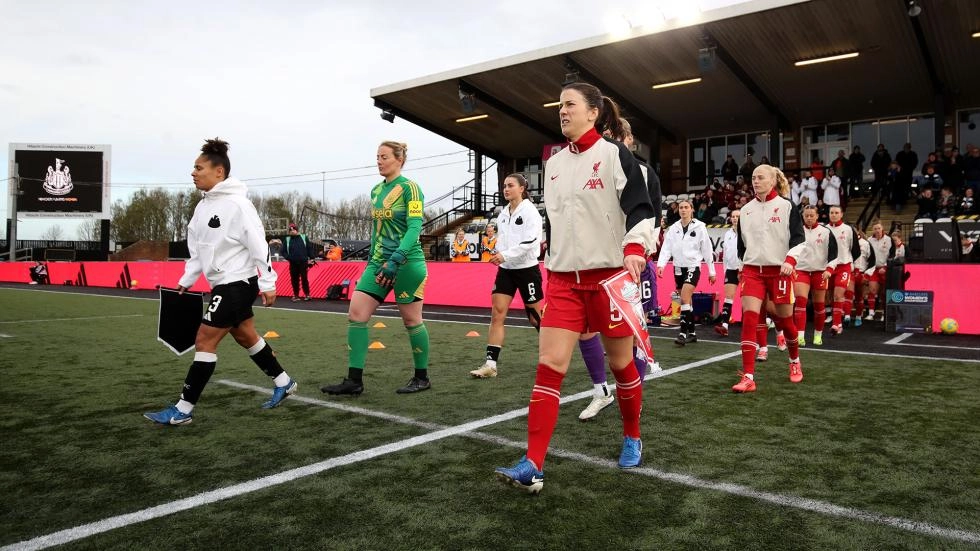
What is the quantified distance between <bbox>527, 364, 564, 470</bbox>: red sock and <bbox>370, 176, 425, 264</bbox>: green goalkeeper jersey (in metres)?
2.28

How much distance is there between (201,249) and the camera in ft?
14.6

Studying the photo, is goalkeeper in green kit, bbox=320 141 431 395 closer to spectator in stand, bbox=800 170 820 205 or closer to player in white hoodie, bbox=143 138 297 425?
player in white hoodie, bbox=143 138 297 425

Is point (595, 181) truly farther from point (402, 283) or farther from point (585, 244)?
point (402, 283)

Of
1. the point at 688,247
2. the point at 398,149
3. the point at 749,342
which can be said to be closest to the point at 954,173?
the point at 688,247

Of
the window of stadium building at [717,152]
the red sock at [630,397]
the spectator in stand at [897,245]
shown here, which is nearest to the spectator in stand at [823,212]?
the spectator in stand at [897,245]

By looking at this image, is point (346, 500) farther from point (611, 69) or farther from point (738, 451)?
point (611, 69)

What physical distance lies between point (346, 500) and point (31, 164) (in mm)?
54842

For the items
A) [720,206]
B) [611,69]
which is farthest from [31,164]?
[720,206]

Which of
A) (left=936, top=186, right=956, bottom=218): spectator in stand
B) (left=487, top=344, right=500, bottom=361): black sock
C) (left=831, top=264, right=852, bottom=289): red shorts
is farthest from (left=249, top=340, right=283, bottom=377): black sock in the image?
(left=936, top=186, right=956, bottom=218): spectator in stand

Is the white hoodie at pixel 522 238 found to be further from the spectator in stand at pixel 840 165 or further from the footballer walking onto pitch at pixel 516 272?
the spectator in stand at pixel 840 165

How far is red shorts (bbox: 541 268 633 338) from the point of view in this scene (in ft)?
10.5

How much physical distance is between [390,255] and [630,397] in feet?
8.06

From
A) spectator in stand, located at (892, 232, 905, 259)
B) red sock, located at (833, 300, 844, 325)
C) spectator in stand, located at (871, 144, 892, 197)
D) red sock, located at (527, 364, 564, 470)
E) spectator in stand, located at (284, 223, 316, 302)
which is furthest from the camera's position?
spectator in stand, located at (871, 144, 892, 197)

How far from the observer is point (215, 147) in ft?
15.0
